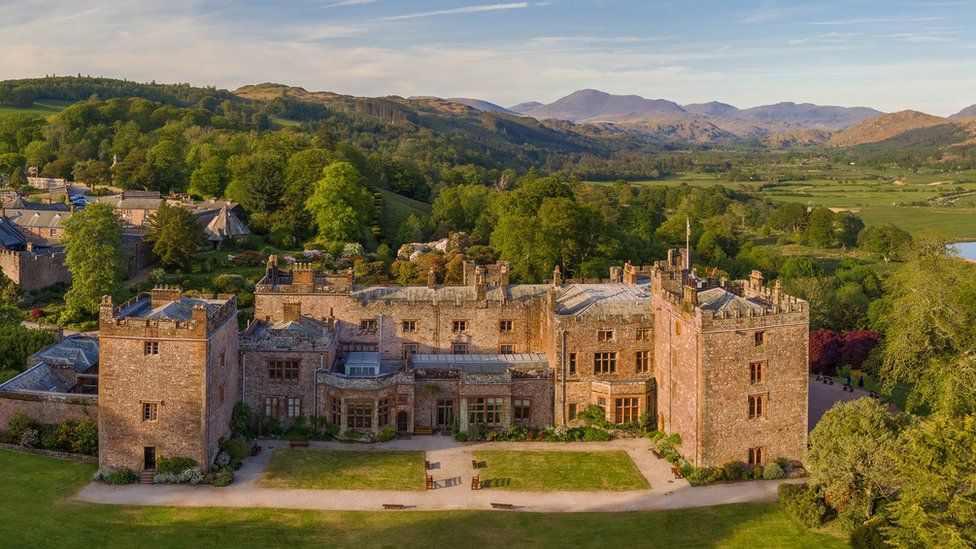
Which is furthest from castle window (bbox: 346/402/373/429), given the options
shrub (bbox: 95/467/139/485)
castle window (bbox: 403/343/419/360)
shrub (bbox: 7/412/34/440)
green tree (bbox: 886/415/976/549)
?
green tree (bbox: 886/415/976/549)

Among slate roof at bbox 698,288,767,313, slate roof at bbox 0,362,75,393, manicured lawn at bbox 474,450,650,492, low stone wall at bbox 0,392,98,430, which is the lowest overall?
manicured lawn at bbox 474,450,650,492

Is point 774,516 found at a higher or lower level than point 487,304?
lower

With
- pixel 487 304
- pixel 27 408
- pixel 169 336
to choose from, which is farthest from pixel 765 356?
pixel 27 408

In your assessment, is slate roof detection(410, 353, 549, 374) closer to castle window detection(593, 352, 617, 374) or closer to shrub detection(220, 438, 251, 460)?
castle window detection(593, 352, 617, 374)

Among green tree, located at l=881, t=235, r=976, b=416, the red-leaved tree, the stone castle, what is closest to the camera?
the stone castle

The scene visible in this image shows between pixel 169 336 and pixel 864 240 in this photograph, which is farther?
pixel 864 240

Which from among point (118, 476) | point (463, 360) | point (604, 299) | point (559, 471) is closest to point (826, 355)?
point (604, 299)

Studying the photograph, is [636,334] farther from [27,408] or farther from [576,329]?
[27,408]

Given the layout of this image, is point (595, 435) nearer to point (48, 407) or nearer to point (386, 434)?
point (386, 434)
